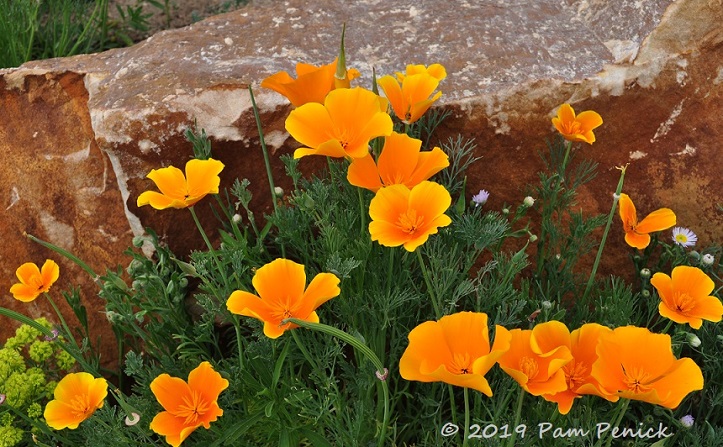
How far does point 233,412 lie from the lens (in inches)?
71.7

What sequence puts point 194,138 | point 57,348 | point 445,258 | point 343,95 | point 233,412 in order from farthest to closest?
1. point 57,348
2. point 194,138
3. point 233,412
4. point 445,258
5. point 343,95

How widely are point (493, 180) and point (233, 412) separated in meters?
0.97

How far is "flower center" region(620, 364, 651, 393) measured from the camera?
1316mm

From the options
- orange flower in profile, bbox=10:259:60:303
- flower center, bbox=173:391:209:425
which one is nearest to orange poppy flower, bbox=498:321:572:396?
flower center, bbox=173:391:209:425

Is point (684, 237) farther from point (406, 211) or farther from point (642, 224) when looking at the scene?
point (406, 211)

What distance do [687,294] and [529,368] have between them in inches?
20.3

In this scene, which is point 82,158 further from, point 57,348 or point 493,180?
point 493,180

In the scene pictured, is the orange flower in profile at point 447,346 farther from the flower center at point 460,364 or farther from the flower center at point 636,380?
the flower center at point 636,380

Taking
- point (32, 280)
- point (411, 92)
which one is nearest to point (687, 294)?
point (411, 92)

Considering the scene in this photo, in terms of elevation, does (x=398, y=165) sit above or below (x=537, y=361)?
above

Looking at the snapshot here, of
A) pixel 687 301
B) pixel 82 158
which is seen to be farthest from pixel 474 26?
pixel 82 158

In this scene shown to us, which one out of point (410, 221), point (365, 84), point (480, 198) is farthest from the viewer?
point (365, 84)

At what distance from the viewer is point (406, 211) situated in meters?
1.47

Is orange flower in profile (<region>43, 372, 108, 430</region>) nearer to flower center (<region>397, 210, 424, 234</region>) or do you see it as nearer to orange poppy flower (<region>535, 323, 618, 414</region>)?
flower center (<region>397, 210, 424, 234</region>)
